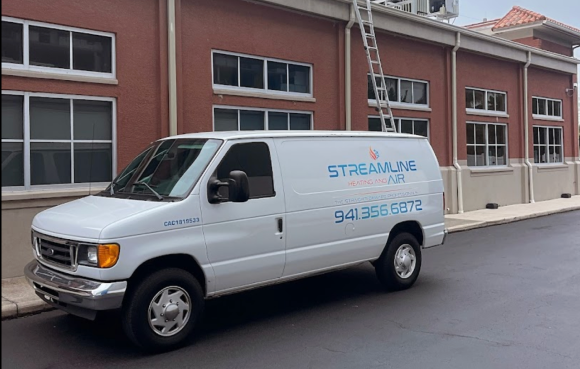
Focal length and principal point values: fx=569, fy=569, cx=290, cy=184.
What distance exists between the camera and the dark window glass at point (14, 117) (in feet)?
28.9

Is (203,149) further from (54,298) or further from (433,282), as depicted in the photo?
(433,282)

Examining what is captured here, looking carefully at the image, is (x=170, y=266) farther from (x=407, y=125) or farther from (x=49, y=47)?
(x=407, y=125)

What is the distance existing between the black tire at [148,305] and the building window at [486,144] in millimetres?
15167

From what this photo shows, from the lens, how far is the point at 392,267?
7719mm

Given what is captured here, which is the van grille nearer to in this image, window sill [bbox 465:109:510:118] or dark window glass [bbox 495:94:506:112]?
window sill [bbox 465:109:510:118]

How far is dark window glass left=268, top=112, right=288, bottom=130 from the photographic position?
41.3ft

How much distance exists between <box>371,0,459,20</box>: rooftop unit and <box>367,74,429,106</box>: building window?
3.40m

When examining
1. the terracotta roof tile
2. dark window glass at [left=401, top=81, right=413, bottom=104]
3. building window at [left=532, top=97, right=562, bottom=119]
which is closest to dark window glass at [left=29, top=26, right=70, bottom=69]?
dark window glass at [left=401, top=81, right=413, bottom=104]

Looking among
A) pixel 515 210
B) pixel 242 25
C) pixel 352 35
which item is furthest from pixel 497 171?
pixel 242 25

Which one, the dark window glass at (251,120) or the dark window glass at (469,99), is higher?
the dark window glass at (469,99)

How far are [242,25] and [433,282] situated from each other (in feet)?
22.1

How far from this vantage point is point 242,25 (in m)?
12.0

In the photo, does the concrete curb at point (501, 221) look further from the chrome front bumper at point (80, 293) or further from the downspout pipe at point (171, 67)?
the chrome front bumper at point (80, 293)

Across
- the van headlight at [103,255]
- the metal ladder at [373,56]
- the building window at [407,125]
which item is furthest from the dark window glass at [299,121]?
the van headlight at [103,255]
